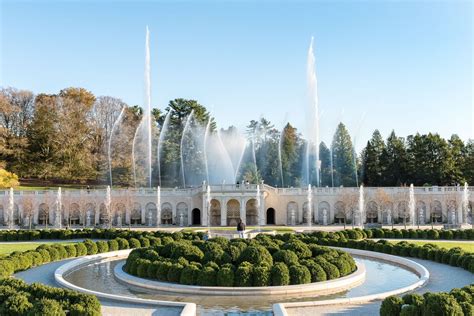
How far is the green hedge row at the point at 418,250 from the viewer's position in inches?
1110

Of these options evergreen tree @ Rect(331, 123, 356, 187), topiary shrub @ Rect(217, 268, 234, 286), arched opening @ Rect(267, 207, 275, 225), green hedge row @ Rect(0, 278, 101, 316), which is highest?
evergreen tree @ Rect(331, 123, 356, 187)

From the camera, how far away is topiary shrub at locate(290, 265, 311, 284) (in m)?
22.3

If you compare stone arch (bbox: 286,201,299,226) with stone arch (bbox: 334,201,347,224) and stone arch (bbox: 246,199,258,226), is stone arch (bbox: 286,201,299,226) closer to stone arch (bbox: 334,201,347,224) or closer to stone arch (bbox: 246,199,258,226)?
stone arch (bbox: 246,199,258,226)

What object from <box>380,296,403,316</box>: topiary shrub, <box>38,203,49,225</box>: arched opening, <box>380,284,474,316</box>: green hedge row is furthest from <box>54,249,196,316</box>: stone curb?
<box>38,203,49,225</box>: arched opening

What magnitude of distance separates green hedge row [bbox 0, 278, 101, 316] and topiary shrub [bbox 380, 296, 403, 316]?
863cm

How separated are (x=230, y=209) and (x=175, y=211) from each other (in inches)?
316

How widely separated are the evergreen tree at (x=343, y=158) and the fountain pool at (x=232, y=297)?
2844 inches

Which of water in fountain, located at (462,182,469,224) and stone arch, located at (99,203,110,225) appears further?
stone arch, located at (99,203,110,225)

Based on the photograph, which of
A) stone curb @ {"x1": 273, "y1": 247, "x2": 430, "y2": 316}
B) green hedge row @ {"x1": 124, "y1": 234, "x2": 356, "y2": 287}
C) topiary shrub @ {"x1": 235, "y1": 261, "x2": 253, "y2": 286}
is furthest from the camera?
green hedge row @ {"x1": 124, "y1": 234, "x2": 356, "y2": 287}

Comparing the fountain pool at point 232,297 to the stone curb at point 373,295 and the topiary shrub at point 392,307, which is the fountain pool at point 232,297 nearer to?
the stone curb at point 373,295

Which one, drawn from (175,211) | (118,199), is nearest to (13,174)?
(118,199)

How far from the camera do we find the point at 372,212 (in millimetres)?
75188

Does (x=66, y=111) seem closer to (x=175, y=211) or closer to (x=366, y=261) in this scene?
(x=175, y=211)

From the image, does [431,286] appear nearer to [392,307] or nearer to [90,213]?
[392,307]
